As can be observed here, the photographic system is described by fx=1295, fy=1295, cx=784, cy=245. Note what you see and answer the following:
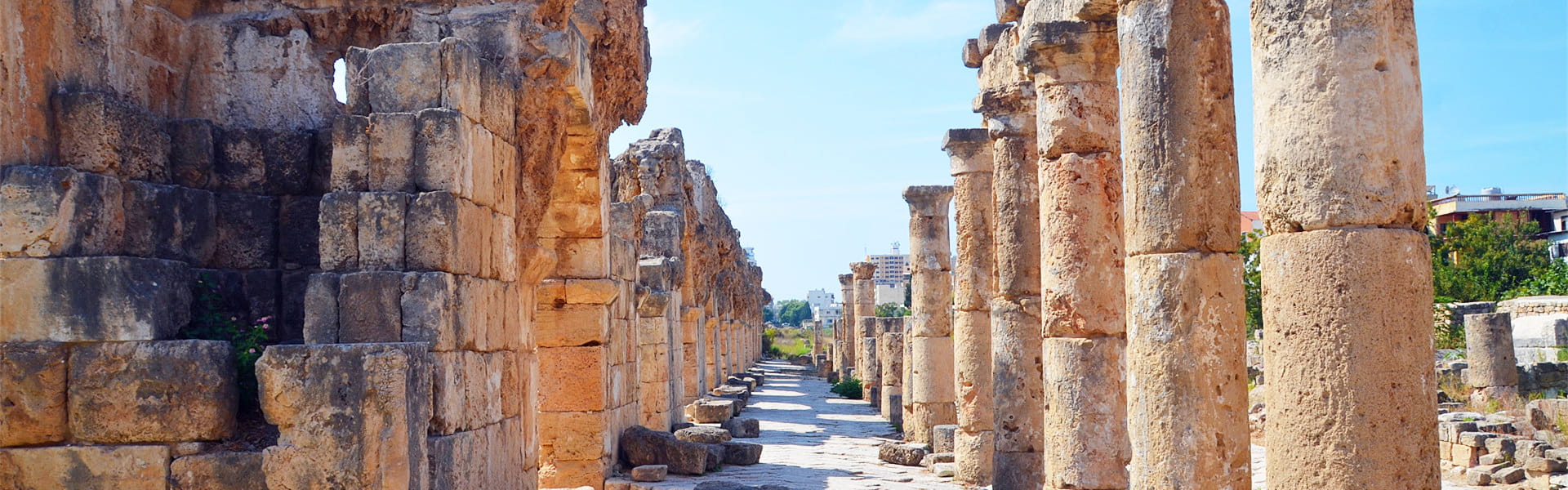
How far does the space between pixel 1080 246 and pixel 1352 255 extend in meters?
Answer: 3.84

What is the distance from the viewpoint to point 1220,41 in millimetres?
7590

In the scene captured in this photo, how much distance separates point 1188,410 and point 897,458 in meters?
10.2

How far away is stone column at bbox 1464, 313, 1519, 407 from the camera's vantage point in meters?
19.2

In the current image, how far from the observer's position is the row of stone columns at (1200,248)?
19.0ft

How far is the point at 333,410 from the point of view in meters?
7.09

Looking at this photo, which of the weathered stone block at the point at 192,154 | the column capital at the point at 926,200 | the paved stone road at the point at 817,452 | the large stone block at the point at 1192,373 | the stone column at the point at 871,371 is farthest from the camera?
the stone column at the point at 871,371

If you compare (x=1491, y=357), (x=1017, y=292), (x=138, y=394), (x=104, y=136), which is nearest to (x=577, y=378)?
(x=1017, y=292)

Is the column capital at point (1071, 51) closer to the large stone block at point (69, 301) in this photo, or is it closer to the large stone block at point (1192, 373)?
the large stone block at point (1192, 373)

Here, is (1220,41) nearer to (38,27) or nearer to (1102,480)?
(1102,480)

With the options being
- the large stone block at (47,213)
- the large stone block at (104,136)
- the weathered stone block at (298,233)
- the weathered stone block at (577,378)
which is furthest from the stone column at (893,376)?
the large stone block at (47,213)

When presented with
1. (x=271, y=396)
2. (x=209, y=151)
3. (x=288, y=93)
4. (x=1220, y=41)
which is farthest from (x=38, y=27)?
(x=1220, y=41)

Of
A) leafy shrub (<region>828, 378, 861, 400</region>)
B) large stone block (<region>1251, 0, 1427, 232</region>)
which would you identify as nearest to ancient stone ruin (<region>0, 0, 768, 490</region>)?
large stone block (<region>1251, 0, 1427, 232</region>)

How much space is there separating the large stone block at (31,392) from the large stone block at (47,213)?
58cm

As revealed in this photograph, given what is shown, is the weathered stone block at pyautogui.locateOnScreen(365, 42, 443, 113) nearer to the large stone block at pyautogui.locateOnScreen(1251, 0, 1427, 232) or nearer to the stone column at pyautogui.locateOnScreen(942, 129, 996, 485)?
the large stone block at pyautogui.locateOnScreen(1251, 0, 1427, 232)
